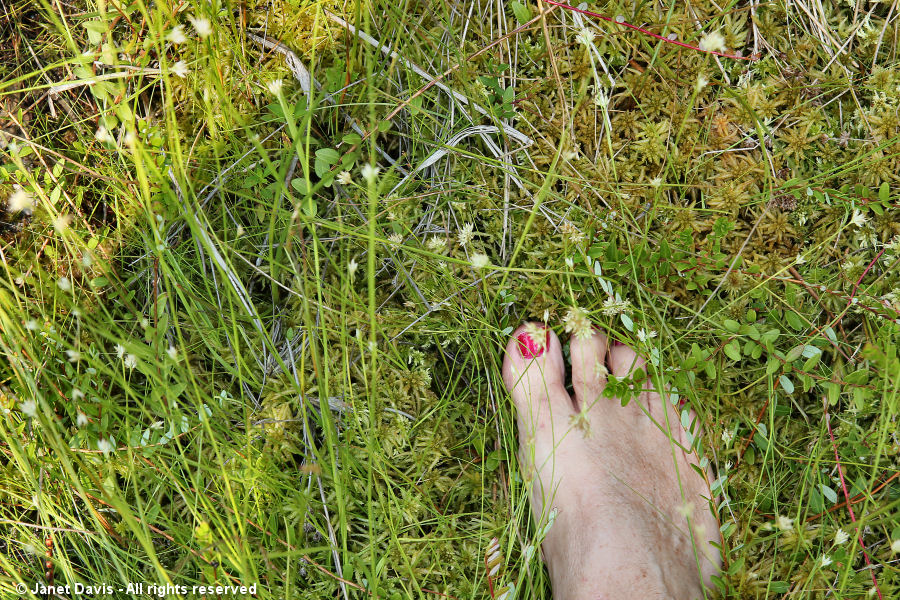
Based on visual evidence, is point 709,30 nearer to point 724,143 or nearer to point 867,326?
point 724,143

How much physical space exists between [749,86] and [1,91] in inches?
134

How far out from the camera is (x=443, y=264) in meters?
2.37

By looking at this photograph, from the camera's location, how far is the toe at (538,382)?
93.1 inches

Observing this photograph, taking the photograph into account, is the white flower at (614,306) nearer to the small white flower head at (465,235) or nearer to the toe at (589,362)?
the toe at (589,362)

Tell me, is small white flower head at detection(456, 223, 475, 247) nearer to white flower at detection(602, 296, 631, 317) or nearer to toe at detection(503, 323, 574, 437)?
toe at detection(503, 323, 574, 437)

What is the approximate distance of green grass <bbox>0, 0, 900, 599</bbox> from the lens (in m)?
2.24

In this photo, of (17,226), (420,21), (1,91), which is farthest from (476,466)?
(1,91)

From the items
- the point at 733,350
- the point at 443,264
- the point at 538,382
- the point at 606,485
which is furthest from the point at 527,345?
the point at 733,350

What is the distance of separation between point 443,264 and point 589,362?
2.43ft

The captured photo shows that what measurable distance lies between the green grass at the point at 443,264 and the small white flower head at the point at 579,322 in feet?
0.33

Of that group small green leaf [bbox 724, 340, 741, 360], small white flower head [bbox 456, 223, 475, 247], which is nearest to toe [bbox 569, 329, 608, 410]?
small green leaf [bbox 724, 340, 741, 360]

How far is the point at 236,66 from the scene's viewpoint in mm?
2502

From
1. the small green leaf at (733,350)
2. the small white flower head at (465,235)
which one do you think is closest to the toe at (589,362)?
the small green leaf at (733,350)

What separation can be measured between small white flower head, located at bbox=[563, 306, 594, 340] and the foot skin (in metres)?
0.14
